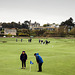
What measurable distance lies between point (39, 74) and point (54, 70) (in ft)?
9.20

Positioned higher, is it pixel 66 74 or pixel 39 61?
pixel 39 61

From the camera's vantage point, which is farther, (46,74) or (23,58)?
(23,58)

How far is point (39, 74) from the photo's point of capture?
1512cm

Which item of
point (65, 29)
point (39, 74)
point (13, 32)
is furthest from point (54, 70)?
point (13, 32)

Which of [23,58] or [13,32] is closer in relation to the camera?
[23,58]

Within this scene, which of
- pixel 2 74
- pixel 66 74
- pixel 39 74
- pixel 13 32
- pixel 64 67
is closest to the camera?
pixel 2 74

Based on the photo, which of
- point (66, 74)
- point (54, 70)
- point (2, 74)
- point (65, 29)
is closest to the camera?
point (2, 74)

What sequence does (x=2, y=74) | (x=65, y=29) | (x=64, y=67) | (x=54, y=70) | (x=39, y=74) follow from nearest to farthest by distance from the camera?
A: (x=2, y=74)
(x=39, y=74)
(x=54, y=70)
(x=64, y=67)
(x=65, y=29)

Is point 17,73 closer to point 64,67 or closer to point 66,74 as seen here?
point 66,74

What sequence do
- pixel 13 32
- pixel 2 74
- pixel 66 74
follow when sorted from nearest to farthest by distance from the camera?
pixel 2 74
pixel 66 74
pixel 13 32

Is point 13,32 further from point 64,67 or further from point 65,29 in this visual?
point 64,67

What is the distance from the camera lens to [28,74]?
14578 millimetres

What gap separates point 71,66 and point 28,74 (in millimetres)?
6057

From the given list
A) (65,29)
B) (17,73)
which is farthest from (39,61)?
(65,29)
